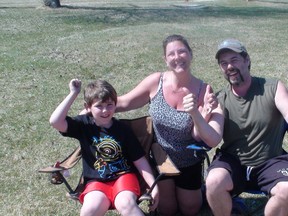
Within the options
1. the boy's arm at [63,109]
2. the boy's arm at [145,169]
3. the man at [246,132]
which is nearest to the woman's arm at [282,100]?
the man at [246,132]

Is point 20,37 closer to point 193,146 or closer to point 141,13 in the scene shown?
point 141,13

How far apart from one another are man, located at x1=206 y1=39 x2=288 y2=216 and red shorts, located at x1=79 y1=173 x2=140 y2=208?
521 millimetres

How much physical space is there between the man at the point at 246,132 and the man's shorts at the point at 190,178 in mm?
374

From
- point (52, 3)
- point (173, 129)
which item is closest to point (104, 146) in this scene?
point (173, 129)

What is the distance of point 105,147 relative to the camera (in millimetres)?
3729

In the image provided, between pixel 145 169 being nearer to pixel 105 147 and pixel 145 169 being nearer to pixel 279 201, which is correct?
pixel 105 147

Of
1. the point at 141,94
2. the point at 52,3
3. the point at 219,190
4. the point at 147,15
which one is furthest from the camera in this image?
the point at 52,3

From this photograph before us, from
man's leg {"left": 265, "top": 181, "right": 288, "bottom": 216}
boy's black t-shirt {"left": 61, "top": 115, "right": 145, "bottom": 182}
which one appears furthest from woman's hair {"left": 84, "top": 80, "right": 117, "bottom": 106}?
man's leg {"left": 265, "top": 181, "right": 288, "bottom": 216}

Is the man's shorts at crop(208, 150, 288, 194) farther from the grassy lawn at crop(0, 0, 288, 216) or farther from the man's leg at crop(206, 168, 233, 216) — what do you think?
the grassy lawn at crop(0, 0, 288, 216)

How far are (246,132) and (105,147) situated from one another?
102 cm

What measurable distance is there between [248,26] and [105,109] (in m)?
14.1

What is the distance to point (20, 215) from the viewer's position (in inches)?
170

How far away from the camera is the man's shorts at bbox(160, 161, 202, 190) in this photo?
419 cm

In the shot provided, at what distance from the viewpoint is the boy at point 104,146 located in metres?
3.61
